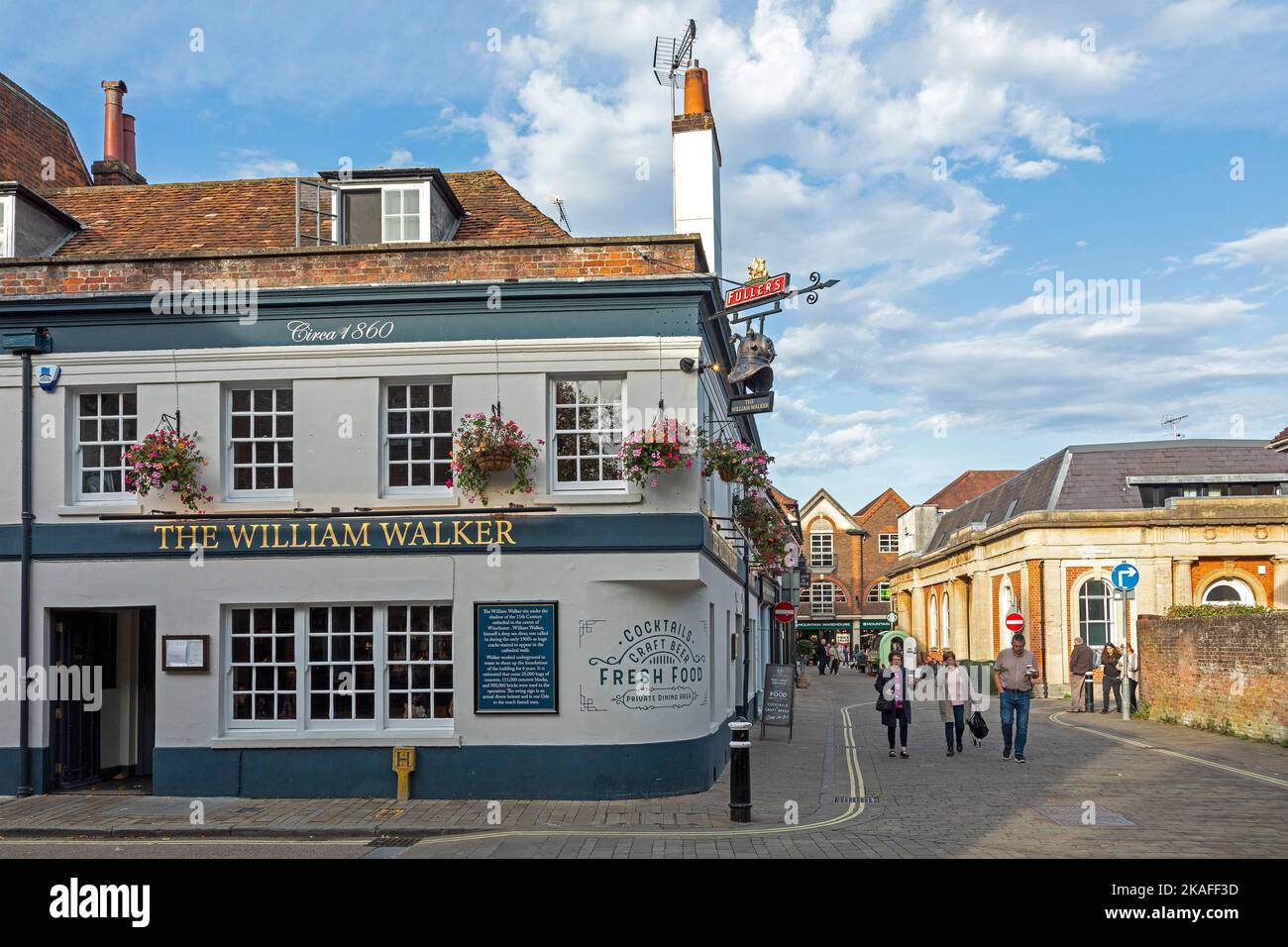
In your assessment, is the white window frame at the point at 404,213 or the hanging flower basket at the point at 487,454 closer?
the hanging flower basket at the point at 487,454

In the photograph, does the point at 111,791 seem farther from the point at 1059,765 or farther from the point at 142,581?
the point at 1059,765

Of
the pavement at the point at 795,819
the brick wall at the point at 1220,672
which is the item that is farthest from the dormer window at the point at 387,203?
the brick wall at the point at 1220,672

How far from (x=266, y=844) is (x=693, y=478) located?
603cm

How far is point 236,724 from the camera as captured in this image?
1453 cm

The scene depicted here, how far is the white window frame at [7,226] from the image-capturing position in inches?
631

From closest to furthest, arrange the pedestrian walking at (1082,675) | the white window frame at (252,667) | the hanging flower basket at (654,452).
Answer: the hanging flower basket at (654,452) < the white window frame at (252,667) < the pedestrian walking at (1082,675)

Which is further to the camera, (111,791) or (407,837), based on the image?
(111,791)

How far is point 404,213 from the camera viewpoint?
53.2ft

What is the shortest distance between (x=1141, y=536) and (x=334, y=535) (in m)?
31.4

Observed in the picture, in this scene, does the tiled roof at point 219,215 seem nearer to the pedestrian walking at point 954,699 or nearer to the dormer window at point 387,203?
the dormer window at point 387,203

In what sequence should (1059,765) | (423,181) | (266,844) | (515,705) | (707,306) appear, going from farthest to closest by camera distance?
(1059,765) < (423,181) < (707,306) < (515,705) < (266,844)

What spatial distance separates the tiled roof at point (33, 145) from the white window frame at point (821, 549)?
68680 millimetres

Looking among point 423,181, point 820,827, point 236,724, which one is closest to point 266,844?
point 236,724

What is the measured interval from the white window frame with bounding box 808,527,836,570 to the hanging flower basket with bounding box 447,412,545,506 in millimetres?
74131
